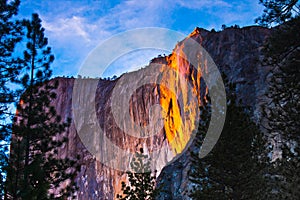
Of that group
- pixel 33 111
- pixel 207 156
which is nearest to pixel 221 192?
pixel 207 156

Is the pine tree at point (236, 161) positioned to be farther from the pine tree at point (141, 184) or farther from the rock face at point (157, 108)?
the rock face at point (157, 108)

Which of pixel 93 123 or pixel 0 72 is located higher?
pixel 93 123

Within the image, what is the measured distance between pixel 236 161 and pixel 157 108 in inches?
1197

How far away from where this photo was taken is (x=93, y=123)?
58.2 metres

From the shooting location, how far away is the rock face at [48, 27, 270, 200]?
123 feet

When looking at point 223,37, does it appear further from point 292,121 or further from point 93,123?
point 292,121

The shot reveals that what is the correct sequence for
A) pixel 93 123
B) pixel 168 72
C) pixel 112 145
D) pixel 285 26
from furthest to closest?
pixel 93 123
pixel 112 145
pixel 168 72
pixel 285 26

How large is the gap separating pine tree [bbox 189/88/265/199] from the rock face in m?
12.3

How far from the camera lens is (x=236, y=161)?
17438 millimetres

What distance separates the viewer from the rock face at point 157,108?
37375mm

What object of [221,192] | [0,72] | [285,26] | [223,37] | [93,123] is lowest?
[221,192]

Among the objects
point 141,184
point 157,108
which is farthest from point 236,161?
point 157,108

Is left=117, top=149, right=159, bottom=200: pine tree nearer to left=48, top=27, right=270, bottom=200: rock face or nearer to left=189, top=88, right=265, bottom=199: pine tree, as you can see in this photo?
left=189, top=88, right=265, bottom=199: pine tree

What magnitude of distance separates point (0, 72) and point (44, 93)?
388 centimetres
